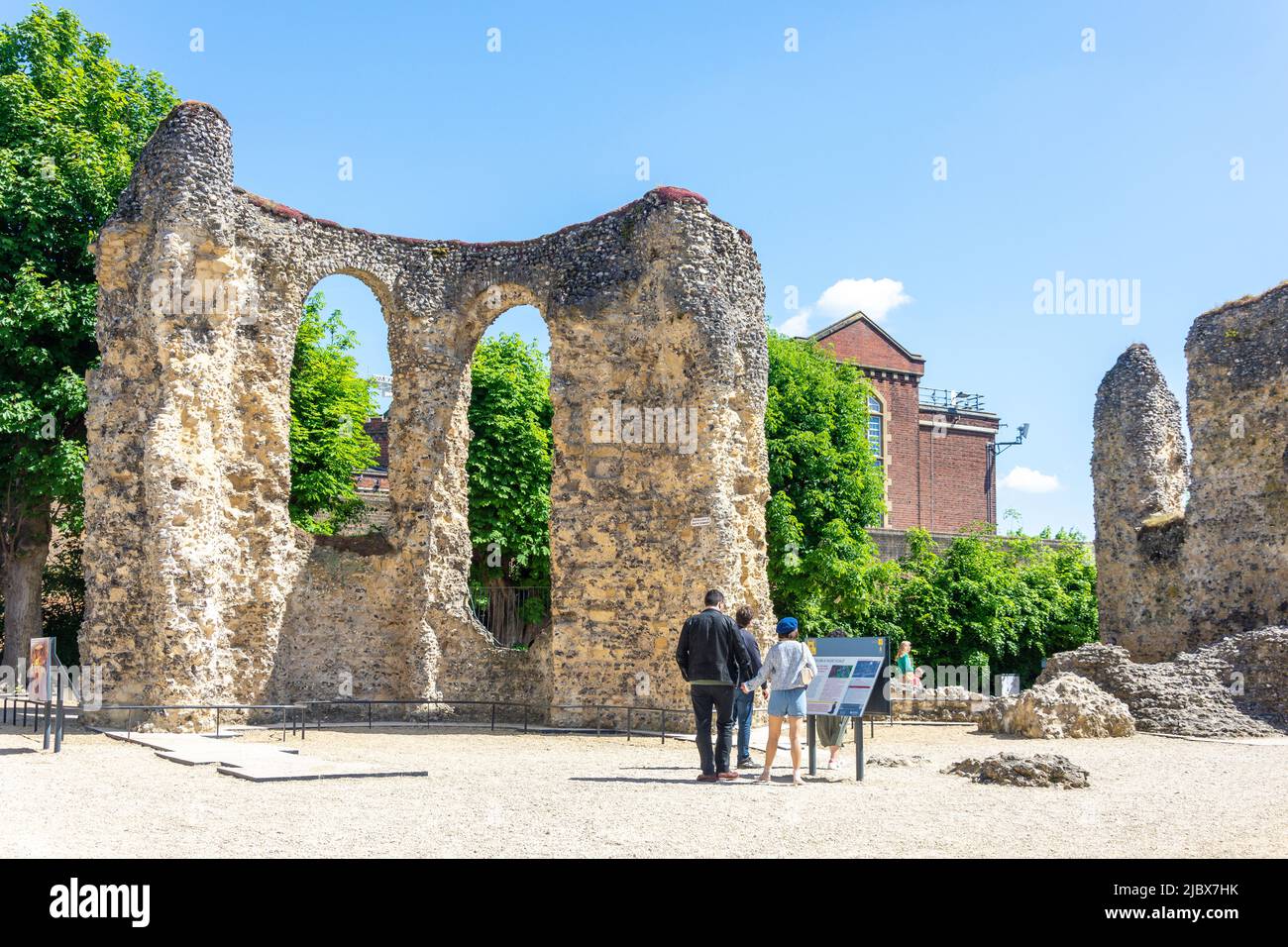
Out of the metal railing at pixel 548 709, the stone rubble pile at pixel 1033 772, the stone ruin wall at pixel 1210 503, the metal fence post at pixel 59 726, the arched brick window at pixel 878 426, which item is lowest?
Result: the metal railing at pixel 548 709

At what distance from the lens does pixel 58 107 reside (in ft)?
71.2

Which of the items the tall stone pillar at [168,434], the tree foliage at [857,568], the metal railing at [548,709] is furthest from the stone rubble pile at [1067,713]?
the tall stone pillar at [168,434]

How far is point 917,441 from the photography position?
47688 mm

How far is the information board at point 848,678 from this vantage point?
404 inches

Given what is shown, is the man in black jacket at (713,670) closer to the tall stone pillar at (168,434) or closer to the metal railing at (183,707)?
the metal railing at (183,707)

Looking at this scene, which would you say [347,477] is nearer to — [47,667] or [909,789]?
[47,667]

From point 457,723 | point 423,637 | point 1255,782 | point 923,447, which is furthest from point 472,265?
point 923,447

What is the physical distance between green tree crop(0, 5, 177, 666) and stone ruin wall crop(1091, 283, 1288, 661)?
2001 cm

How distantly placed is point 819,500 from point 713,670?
18.6 meters

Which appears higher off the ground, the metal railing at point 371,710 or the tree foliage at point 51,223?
the tree foliage at point 51,223

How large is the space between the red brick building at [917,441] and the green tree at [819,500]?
14885 millimetres

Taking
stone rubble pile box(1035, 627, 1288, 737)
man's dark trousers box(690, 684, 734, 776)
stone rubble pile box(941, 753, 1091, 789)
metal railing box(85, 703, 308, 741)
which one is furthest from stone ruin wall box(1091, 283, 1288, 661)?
metal railing box(85, 703, 308, 741)

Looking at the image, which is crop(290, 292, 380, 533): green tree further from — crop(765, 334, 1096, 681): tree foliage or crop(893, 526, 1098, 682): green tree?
crop(893, 526, 1098, 682): green tree

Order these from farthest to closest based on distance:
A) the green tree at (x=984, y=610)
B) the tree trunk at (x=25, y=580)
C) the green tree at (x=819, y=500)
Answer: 1. the green tree at (x=984, y=610)
2. the green tree at (x=819, y=500)
3. the tree trunk at (x=25, y=580)
